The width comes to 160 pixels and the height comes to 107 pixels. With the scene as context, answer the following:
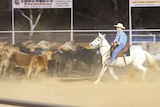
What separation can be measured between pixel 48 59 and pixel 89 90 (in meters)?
2.58

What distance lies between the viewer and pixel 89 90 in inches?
499

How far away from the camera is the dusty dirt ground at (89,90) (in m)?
10.5

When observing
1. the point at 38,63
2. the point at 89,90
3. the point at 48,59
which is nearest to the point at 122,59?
the point at 89,90

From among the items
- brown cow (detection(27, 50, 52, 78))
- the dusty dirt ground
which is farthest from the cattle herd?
the dusty dirt ground

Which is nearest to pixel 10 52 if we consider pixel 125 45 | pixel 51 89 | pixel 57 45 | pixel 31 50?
pixel 31 50

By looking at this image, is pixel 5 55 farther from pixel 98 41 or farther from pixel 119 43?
pixel 119 43

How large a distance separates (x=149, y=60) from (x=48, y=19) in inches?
153

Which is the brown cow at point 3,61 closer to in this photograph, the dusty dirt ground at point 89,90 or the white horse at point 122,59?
the dusty dirt ground at point 89,90

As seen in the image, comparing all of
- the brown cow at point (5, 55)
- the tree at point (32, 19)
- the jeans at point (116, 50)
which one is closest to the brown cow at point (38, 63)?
the brown cow at point (5, 55)

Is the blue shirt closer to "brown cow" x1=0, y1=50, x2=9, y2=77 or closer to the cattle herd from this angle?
the cattle herd

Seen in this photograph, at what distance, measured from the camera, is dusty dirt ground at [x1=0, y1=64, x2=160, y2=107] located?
34.4ft

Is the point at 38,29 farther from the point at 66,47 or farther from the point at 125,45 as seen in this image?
the point at 125,45

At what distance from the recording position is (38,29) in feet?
50.3

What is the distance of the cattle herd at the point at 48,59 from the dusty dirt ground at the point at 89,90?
0.26 m
